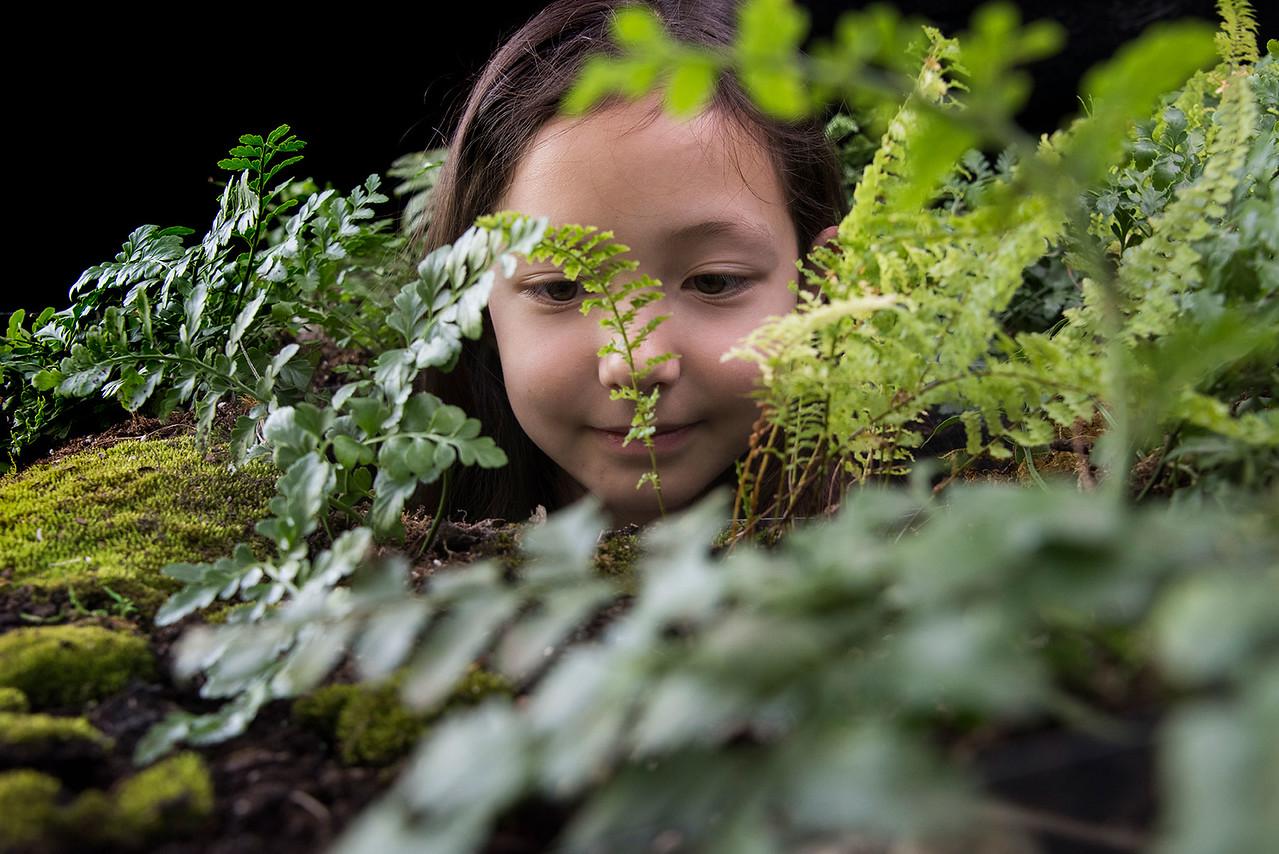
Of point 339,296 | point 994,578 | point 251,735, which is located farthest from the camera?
point 339,296

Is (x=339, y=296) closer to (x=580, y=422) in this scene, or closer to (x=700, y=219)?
(x=580, y=422)

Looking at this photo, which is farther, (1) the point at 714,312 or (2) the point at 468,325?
(1) the point at 714,312

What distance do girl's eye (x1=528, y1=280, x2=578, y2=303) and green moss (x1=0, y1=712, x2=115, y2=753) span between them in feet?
3.18

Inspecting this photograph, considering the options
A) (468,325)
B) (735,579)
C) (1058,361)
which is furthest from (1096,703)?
(468,325)

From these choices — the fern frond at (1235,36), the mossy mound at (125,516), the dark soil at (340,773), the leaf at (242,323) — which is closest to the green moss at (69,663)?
the dark soil at (340,773)

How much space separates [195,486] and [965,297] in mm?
1106

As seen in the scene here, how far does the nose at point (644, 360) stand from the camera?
1.48 metres

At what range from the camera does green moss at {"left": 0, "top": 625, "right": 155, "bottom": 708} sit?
0.91 metres

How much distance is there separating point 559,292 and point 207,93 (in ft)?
7.37

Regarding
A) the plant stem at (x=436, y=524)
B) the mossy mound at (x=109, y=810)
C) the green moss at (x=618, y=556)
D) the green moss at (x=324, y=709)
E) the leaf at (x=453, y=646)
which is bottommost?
the green moss at (x=618, y=556)

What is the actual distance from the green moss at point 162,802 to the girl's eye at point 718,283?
42.3 inches

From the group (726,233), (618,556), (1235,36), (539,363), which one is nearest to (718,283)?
(726,233)

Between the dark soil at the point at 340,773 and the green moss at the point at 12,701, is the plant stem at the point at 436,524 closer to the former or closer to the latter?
the dark soil at the point at 340,773

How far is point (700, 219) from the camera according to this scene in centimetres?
160
